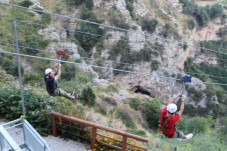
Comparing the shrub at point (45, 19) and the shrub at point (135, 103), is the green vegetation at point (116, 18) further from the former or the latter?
the shrub at point (135, 103)

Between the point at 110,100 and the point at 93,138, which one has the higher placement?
the point at 93,138

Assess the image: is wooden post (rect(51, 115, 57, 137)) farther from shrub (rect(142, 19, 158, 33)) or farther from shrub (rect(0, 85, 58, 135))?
shrub (rect(142, 19, 158, 33))

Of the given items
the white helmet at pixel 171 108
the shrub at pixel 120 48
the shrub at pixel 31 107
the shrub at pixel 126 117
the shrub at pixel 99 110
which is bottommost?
the shrub at pixel 126 117

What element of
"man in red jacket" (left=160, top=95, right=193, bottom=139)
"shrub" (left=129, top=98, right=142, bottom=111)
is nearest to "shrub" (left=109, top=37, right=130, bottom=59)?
"shrub" (left=129, top=98, right=142, bottom=111)

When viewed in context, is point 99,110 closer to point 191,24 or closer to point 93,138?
point 93,138

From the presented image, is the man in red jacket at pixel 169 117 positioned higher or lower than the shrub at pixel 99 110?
higher

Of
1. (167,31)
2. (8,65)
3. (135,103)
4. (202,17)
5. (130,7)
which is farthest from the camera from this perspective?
(202,17)

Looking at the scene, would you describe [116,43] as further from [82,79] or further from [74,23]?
[82,79]

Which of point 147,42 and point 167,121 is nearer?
point 167,121

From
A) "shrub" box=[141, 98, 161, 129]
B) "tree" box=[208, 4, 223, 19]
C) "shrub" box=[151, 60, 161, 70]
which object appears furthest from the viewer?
"tree" box=[208, 4, 223, 19]

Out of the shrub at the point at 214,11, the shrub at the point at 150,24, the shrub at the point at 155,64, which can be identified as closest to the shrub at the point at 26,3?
the shrub at the point at 150,24

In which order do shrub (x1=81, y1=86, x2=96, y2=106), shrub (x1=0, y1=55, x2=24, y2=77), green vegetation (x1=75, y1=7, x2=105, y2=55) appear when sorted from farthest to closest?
1. green vegetation (x1=75, y1=7, x2=105, y2=55)
2. shrub (x1=0, y1=55, x2=24, y2=77)
3. shrub (x1=81, y1=86, x2=96, y2=106)

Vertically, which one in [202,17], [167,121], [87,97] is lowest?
[87,97]

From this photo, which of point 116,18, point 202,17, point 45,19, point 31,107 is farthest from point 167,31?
point 31,107
